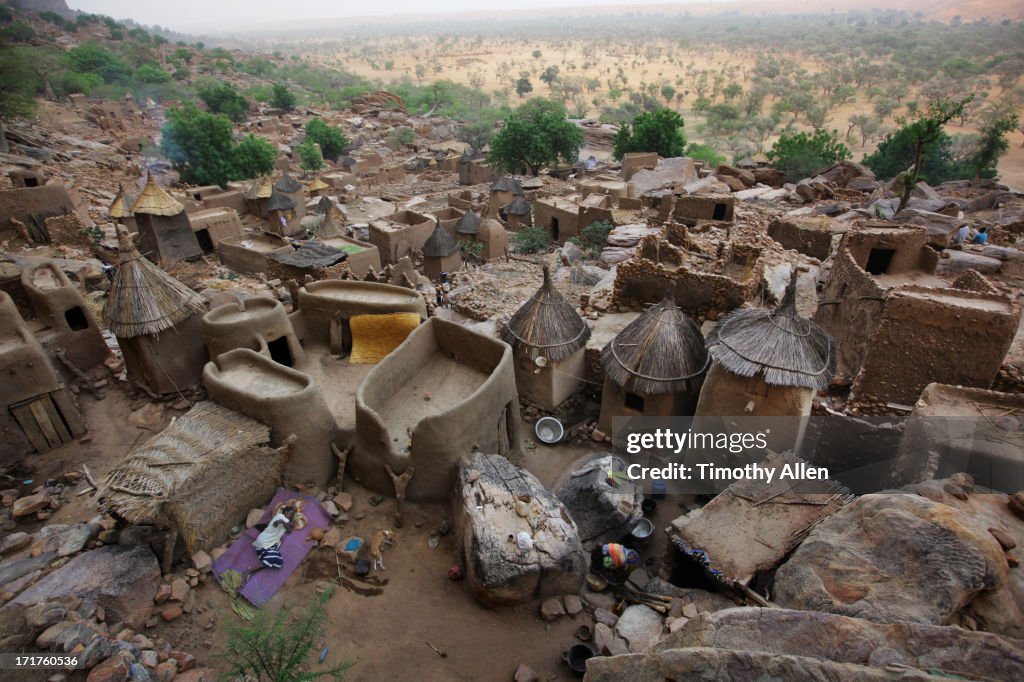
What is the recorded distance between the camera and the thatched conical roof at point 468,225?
25.1 meters

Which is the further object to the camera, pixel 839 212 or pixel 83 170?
pixel 83 170

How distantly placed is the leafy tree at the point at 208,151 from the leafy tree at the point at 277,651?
35391mm

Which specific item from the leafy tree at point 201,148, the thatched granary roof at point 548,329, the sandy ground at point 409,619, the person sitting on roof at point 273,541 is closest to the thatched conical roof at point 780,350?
the thatched granary roof at point 548,329

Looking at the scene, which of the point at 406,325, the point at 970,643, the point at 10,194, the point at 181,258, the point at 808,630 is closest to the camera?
the point at 970,643

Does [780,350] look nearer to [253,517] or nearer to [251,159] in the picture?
[253,517]

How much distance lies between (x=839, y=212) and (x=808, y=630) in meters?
22.6

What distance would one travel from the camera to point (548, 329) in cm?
1209

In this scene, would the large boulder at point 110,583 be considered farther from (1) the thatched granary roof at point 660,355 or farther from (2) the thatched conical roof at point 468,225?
(2) the thatched conical roof at point 468,225

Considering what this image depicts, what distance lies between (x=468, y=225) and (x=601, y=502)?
18.1 meters

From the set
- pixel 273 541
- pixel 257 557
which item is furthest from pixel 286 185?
pixel 257 557

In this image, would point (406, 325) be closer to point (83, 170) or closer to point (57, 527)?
point (57, 527)

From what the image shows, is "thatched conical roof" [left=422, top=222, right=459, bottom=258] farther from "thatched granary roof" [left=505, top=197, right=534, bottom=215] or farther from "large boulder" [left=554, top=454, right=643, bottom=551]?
"large boulder" [left=554, top=454, right=643, bottom=551]

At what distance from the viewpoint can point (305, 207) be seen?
98.4 feet

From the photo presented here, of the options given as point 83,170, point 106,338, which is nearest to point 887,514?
point 106,338
